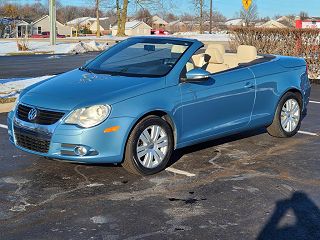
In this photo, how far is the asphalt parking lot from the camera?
171 inches

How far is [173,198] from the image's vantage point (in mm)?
5133

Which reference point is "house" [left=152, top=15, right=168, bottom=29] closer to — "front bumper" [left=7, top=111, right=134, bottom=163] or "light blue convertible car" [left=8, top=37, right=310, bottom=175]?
"light blue convertible car" [left=8, top=37, right=310, bottom=175]

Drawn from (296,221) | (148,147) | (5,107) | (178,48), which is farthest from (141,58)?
(5,107)

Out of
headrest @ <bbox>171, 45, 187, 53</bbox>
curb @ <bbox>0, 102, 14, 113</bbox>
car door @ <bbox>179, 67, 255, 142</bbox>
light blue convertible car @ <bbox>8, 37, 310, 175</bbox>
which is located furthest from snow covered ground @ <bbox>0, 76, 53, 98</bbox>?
car door @ <bbox>179, 67, 255, 142</bbox>

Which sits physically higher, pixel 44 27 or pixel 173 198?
pixel 44 27

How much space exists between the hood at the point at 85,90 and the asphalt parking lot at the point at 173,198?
84 cm

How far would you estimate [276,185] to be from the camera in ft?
18.5

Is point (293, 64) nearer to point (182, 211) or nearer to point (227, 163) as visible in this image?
point (227, 163)

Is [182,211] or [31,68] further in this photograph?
[31,68]

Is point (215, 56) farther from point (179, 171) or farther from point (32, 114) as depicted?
point (32, 114)

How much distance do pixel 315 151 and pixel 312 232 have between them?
10.1ft

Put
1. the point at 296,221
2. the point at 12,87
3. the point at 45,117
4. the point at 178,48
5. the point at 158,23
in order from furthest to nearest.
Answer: the point at 158,23 → the point at 12,87 → the point at 178,48 → the point at 45,117 → the point at 296,221

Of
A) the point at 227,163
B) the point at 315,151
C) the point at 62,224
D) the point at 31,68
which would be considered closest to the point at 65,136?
the point at 62,224

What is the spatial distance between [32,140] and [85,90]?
30.9 inches
